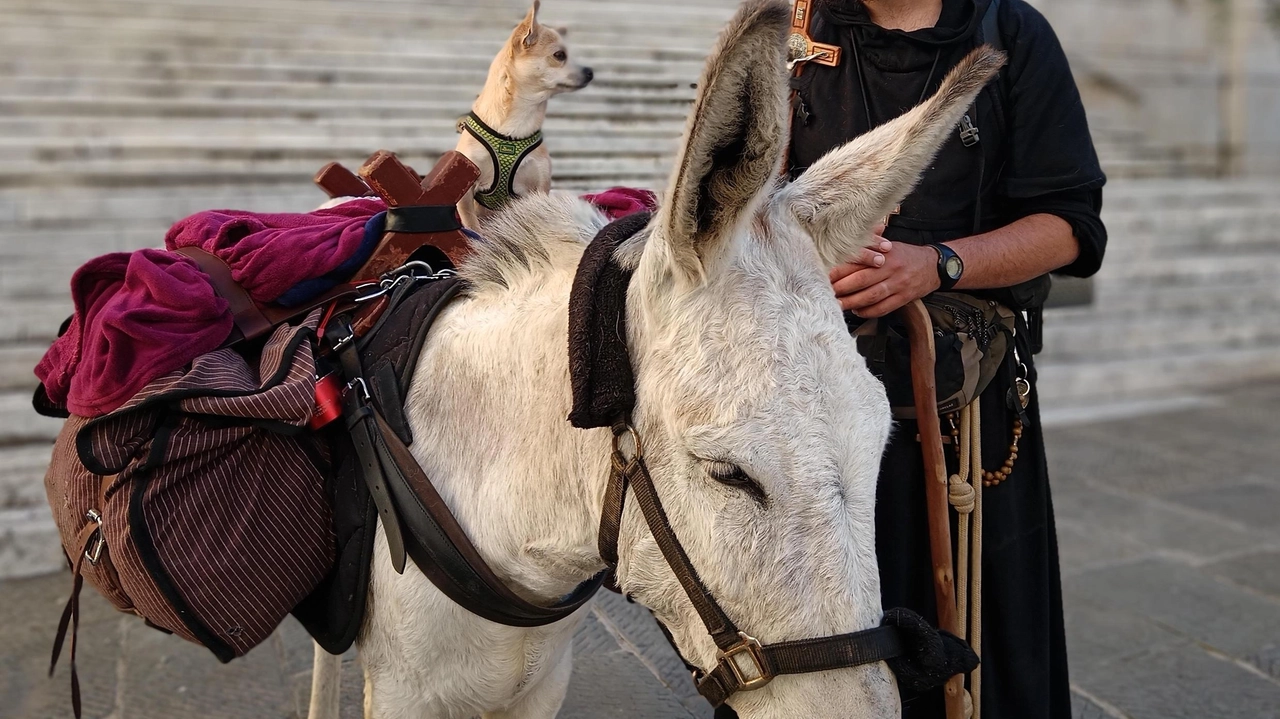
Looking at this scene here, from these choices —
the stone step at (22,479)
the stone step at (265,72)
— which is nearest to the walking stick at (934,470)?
the stone step at (22,479)

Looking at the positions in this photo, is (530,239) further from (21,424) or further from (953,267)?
(21,424)

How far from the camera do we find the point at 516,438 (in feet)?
5.06

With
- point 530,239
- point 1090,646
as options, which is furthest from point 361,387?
point 1090,646

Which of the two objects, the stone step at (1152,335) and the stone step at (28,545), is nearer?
the stone step at (28,545)

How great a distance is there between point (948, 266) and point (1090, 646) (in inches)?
98.0

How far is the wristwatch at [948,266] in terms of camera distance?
1.69 m

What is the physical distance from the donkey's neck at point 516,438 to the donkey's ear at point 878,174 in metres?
0.40

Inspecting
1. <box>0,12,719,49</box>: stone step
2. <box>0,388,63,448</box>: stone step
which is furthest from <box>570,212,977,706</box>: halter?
<box>0,12,719,49</box>: stone step

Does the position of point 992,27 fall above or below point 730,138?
above

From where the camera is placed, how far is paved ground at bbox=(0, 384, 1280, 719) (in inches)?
121

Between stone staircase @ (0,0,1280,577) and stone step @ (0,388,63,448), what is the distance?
0.03 ft

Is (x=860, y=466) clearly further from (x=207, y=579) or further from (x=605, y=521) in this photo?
(x=207, y=579)

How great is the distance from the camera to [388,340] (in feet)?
5.75

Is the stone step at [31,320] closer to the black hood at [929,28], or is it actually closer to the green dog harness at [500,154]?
the green dog harness at [500,154]
